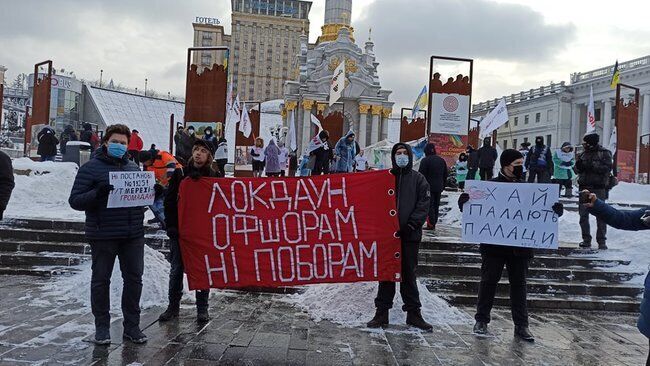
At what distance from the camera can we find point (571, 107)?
6800cm

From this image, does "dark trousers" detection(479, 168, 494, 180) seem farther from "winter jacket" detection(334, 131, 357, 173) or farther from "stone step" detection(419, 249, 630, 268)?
"stone step" detection(419, 249, 630, 268)

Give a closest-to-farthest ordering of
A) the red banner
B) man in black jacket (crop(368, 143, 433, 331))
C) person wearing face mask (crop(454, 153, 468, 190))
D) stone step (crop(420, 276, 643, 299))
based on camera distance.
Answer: the red banner
man in black jacket (crop(368, 143, 433, 331))
stone step (crop(420, 276, 643, 299))
person wearing face mask (crop(454, 153, 468, 190))

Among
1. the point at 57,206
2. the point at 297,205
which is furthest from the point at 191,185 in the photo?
the point at 57,206

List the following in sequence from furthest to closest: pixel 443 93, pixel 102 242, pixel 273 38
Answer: pixel 273 38 → pixel 443 93 → pixel 102 242

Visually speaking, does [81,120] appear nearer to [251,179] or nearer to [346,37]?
[346,37]

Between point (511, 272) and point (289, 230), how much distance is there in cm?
245

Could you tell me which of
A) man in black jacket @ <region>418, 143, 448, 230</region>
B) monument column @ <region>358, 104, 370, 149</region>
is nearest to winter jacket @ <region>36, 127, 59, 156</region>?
man in black jacket @ <region>418, 143, 448, 230</region>

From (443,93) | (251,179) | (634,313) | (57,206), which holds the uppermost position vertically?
(443,93)

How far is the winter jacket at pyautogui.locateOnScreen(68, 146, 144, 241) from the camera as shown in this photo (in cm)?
464

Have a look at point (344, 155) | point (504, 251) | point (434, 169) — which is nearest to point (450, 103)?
point (344, 155)

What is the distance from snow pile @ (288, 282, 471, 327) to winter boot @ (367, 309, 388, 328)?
0.14 m

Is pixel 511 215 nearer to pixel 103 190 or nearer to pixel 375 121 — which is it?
pixel 103 190

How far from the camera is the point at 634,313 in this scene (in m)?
7.57

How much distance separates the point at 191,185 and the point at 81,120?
4805 cm
